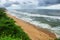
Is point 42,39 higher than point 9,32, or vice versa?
point 9,32

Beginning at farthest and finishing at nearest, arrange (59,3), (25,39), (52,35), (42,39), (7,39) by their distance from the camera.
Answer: (59,3), (52,35), (42,39), (25,39), (7,39)

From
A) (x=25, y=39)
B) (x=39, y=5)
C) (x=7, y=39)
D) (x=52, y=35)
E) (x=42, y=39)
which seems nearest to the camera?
(x=7, y=39)

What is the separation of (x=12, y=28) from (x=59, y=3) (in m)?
138

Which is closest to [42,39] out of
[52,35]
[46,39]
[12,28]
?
[46,39]

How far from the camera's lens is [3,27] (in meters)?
22.2

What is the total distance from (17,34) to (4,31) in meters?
1.28

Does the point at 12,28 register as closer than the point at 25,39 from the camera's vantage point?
No

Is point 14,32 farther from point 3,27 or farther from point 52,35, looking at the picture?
point 52,35

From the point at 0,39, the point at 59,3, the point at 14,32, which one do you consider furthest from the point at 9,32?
the point at 59,3

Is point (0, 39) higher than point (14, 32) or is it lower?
higher

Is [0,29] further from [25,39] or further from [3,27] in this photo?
[25,39]

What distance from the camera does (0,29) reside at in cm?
2177

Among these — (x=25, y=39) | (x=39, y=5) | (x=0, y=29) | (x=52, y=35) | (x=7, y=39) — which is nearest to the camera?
(x=7, y=39)

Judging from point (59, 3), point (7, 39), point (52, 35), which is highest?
point (7, 39)
